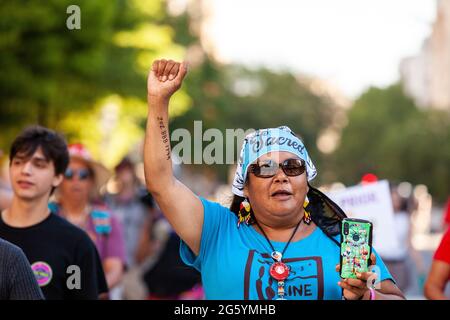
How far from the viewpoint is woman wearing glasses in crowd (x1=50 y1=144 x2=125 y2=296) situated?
21.1ft

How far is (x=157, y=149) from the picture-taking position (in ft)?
12.2

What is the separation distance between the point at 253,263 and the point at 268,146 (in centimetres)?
51

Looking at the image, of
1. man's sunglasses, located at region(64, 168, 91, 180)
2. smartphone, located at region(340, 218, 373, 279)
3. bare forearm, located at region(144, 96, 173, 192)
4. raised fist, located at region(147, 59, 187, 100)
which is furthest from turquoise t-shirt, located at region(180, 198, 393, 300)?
man's sunglasses, located at region(64, 168, 91, 180)

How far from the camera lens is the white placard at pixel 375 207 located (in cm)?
841

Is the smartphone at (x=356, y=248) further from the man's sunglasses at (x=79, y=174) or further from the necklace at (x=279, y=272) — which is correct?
the man's sunglasses at (x=79, y=174)

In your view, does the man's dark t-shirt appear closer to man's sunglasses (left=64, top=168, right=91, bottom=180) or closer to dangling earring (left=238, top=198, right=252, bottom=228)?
A: dangling earring (left=238, top=198, right=252, bottom=228)

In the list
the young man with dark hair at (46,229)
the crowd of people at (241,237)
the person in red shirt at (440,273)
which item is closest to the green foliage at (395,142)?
the person in red shirt at (440,273)

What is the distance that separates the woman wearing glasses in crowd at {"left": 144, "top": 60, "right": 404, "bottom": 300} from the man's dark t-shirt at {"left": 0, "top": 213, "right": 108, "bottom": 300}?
3.56 ft

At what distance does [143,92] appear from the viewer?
31141 millimetres

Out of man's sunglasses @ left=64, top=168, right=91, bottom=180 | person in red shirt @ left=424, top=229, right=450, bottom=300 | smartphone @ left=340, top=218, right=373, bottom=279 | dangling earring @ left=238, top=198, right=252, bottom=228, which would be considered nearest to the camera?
smartphone @ left=340, top=218, right=373, bottom=279

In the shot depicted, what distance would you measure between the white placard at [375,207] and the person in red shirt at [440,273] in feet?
10.5

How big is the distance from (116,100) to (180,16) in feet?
51.2

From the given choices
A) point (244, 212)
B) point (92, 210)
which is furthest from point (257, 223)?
point (92, 210)

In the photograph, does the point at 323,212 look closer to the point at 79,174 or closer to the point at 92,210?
the point at 92,210
